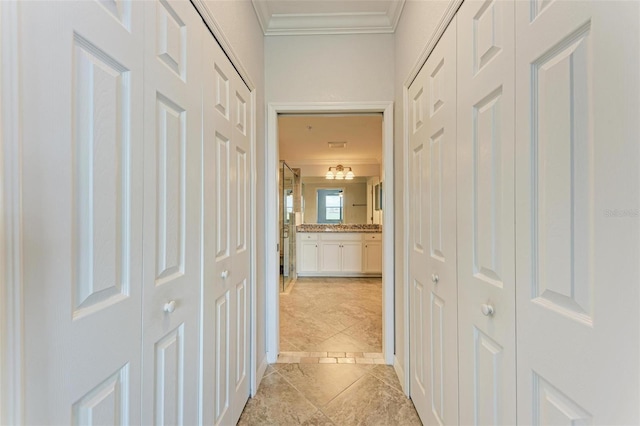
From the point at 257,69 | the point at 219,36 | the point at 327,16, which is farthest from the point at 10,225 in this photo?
the point at 327,16

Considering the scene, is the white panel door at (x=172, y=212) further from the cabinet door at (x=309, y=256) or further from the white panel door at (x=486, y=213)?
the cabinet door at (x=309, y=256)

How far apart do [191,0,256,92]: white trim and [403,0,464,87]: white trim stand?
1.01 meters

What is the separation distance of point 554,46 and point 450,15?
0.70 m

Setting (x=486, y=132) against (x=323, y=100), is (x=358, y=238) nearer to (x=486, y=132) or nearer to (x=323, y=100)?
(x=323, y=100)

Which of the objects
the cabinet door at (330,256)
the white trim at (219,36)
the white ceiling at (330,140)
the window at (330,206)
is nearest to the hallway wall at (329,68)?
the white trim at (219,36)

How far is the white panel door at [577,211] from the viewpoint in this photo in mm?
485

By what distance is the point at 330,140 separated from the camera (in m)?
4.57

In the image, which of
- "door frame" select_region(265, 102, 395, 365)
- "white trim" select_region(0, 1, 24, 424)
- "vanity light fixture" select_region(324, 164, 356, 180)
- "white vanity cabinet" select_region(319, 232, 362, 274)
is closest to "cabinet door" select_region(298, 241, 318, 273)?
"white vanity cabinet" select_region(319, 232, 362, 274)

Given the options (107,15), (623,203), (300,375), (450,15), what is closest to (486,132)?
(623,203)

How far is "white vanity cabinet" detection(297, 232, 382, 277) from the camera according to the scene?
532 centimetres

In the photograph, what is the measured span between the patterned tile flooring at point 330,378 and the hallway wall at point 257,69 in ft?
0.98

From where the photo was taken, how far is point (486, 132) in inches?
35.8

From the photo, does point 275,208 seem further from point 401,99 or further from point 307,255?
point 307,255

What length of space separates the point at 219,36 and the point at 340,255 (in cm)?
452
